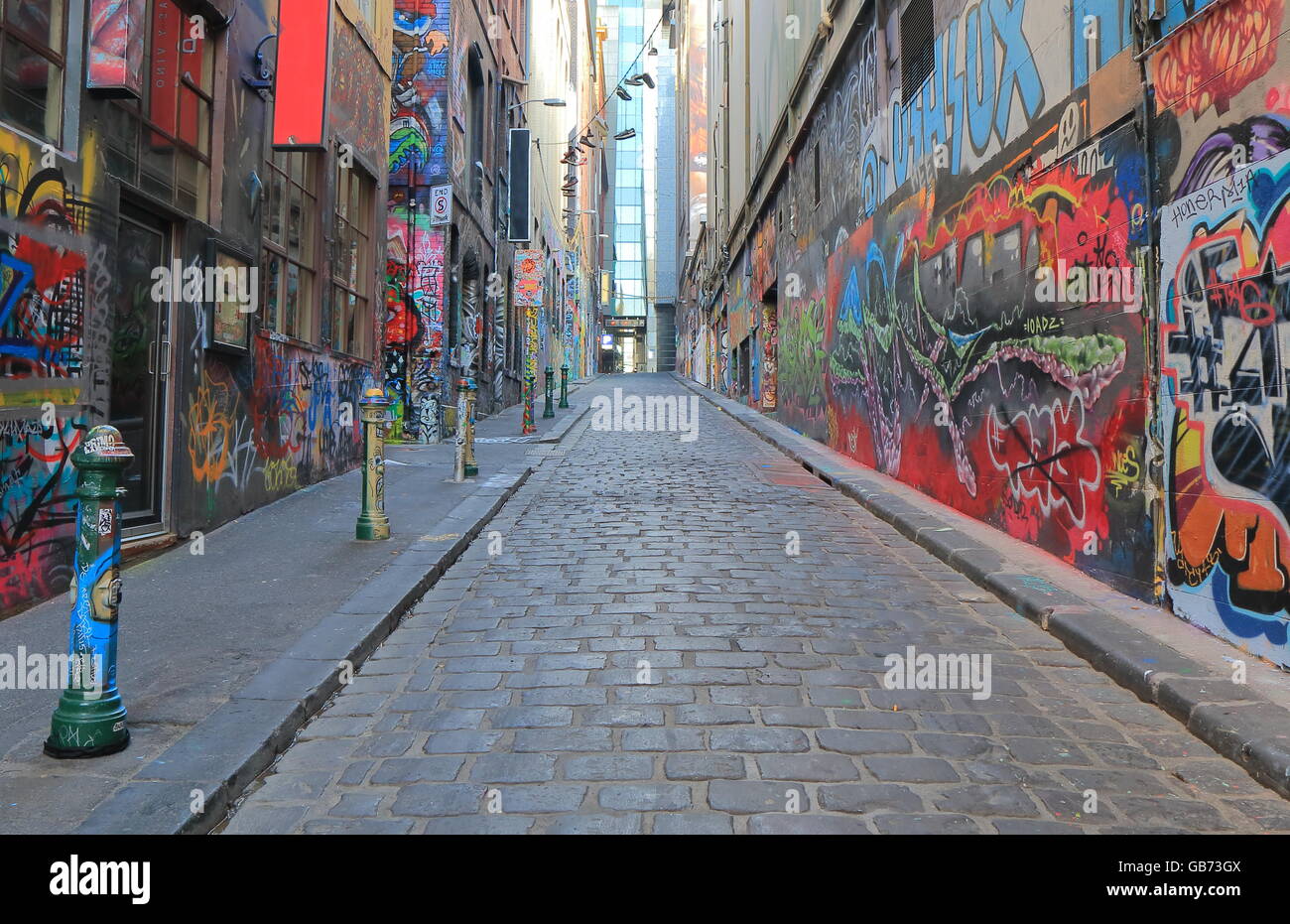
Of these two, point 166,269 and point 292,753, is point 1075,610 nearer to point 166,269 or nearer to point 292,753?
point 292,753

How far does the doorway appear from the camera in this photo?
5.83 meters

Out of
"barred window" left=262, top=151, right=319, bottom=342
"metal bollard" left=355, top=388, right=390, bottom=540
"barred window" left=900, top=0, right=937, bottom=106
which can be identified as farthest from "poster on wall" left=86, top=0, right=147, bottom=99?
"barred window" left=900, top=0, right=937, bottom=106

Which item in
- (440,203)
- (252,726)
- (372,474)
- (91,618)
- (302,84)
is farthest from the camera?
(440,203)

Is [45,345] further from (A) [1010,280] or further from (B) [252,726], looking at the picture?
(A) [1010,280]

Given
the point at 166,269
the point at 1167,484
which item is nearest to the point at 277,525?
the point at 166,269

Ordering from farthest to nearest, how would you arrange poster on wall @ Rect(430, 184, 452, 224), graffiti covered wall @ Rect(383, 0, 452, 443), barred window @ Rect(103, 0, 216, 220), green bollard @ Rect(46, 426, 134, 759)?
poster on wall @ Rect(430, 184, 452, 224) → graffiti covered wall @ Rect(383, 0, 452, 443) → barred window @ Rect(103, 0, 216, 220) → green bollard @ Rect(46, 426, 134, 759)

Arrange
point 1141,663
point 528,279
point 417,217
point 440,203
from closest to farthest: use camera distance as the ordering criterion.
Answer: point 1141,663, point 417,217, point 440,203, point 528,279

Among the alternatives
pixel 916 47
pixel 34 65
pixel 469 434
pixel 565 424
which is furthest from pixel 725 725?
pixel 565 424

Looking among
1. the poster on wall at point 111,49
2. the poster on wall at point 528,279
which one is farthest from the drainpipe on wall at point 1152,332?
the poster on wall at point 528,279

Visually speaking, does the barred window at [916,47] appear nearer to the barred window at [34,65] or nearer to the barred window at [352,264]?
the barred window at [352,264]

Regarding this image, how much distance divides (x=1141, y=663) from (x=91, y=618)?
13.8ft

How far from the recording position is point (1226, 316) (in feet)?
13.9

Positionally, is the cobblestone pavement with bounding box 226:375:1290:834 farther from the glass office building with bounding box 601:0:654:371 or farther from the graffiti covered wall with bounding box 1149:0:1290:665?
the glass office building with bounding box 601:0:654:371

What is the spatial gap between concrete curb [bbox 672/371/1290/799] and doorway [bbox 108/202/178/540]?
5.67m
